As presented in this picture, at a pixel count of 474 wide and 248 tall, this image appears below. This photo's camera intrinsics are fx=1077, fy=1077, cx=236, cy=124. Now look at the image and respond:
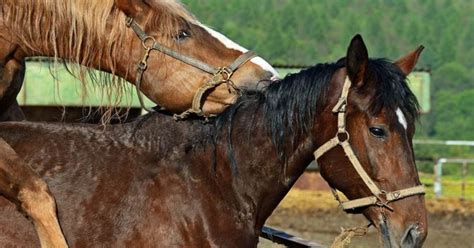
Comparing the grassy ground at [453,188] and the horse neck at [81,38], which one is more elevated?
the horse neck at [81,38]

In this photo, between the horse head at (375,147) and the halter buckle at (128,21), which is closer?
the horse head at (375,147)

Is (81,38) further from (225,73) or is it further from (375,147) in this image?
(375,147)

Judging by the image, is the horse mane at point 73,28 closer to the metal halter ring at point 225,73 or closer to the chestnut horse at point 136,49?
the chestnut horse at point 136,49

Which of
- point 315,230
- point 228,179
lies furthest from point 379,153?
point 315,230

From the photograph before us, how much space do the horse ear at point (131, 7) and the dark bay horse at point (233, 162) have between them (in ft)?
1.72

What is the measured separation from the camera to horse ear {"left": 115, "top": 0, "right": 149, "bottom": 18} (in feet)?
16.1

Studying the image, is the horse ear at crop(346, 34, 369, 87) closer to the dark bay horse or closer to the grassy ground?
the dark bay horse

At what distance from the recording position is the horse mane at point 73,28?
4.87 meters

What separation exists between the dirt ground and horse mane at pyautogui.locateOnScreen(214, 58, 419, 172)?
617cm

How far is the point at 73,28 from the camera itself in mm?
4859

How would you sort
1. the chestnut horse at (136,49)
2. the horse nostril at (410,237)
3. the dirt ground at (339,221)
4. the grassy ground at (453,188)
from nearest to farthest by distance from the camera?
the horse nostril at (410,237), the chestnut horse at (136,49), the dirt ground at (339,221), the grassy ground at (453,188)

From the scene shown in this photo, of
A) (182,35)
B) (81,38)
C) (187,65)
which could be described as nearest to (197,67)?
(187,65)

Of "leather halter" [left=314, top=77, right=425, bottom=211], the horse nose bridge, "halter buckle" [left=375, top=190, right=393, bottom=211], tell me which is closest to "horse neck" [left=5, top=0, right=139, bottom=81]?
"leather halter" [left=314, top=77, right=425, bottom=211]

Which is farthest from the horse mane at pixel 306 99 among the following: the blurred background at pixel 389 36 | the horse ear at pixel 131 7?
the blurred background at pixel 389 36
